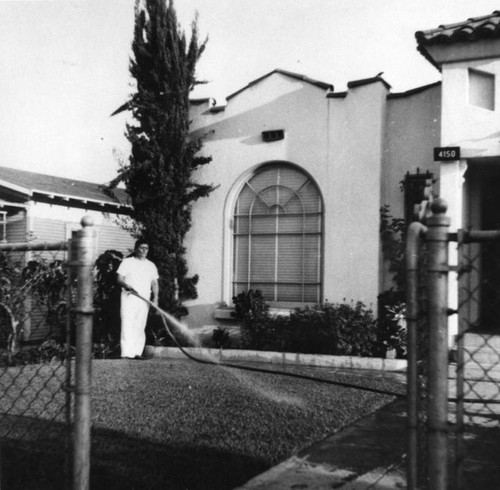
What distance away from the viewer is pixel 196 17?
11.8 metres

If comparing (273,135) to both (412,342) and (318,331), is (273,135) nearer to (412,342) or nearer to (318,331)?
(318,331)

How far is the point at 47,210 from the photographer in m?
14.4

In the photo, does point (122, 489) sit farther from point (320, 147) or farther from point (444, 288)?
point (320, 147)

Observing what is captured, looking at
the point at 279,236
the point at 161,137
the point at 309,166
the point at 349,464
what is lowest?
the point at 349,464

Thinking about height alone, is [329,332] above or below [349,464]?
above

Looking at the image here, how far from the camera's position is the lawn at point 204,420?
4.20 metres

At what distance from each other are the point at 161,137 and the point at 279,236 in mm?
2878

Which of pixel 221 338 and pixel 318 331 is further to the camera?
pixel 221 338

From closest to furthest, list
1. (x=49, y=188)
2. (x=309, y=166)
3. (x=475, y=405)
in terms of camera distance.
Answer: (x=475, y=405) → (x=309, y=166) → (x=49, y=188)

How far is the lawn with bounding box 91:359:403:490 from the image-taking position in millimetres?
4203

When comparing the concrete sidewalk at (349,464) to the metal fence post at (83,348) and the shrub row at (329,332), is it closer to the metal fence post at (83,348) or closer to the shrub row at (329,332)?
the metal fence post at (83,348)

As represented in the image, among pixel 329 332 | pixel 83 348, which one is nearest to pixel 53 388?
pixel 329 332

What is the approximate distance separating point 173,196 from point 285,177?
7.00 ft

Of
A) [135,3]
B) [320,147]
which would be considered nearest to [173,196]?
[320,147]
